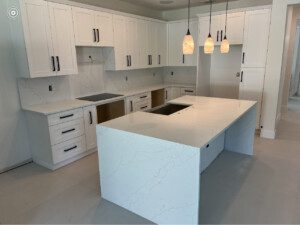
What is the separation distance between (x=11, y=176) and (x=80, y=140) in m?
1.05

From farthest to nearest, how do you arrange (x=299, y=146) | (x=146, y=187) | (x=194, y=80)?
(x=194, y=80) → (x=299, y=146) → (x=146, y=187)

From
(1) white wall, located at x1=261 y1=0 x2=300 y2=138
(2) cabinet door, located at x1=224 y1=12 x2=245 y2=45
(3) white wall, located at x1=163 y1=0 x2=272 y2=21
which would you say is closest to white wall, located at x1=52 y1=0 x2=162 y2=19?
(3) white wall, located at x1=163 y1=0 x2=272 y2=21

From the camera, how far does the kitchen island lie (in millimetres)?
1910

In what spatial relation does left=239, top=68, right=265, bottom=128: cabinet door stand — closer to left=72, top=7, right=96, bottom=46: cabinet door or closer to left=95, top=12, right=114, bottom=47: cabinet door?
left=95, top=12, right=114, bottom=47: cabinet door

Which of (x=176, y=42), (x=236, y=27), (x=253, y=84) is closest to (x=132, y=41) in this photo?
(x=176, y=42)

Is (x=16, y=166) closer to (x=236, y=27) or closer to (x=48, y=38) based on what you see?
(x=48, y=38)

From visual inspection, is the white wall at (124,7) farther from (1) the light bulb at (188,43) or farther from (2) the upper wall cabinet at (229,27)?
(1) the light bulb at (188,43)

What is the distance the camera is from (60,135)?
3.25 metres

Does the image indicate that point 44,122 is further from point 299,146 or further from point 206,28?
point 299,146

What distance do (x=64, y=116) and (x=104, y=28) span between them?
70.0 inches

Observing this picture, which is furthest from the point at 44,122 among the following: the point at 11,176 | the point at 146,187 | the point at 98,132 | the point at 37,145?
the point at 146,187

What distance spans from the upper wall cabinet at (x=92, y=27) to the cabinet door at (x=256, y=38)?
2.59 meters

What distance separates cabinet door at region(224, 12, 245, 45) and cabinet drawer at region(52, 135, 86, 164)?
3428 mm

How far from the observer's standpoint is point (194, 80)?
229 inches
